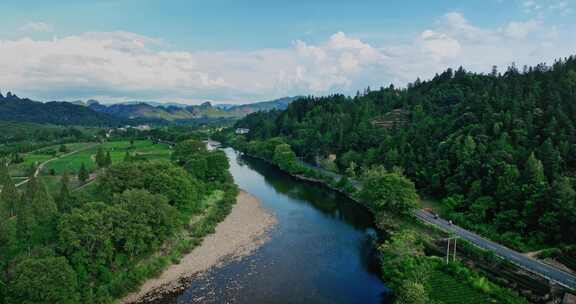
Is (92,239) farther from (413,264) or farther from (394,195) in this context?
(394,195)

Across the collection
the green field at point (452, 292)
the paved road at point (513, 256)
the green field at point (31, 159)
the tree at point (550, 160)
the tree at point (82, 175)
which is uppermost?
the tree at point (550, 160)

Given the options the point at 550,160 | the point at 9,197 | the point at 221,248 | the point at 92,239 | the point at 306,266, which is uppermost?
the point at 550,160

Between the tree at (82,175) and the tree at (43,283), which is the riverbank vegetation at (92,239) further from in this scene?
the tree at (82,175)

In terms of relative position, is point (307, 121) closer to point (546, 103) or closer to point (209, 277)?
point (546, 103)

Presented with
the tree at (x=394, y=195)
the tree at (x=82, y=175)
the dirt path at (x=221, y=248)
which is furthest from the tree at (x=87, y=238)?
the tree at (x=82, y=175)

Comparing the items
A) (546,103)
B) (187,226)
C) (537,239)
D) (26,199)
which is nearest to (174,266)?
(187,226)

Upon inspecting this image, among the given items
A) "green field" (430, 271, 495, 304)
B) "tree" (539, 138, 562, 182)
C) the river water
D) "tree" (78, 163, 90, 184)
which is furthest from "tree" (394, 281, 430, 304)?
"tree" (78, 163, 90, 184)

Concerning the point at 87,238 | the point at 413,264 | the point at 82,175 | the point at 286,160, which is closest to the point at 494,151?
the point at 413,264
